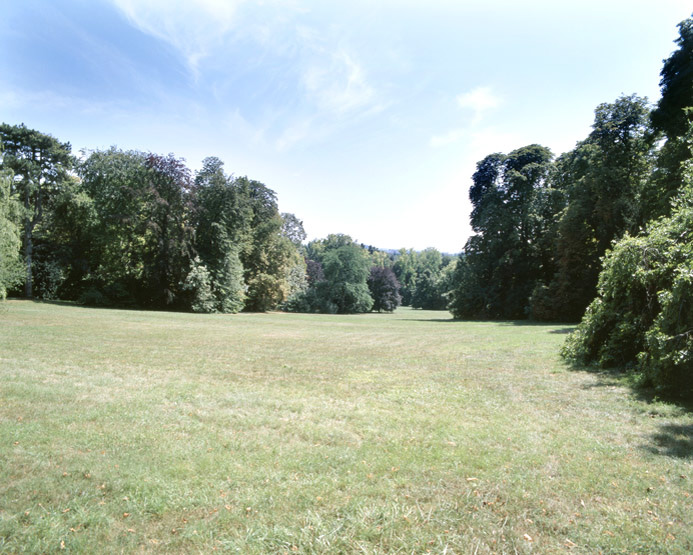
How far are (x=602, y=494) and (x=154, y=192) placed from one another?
35367 millimetres

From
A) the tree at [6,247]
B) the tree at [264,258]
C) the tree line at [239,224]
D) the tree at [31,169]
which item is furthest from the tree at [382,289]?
the tree at [6,247]

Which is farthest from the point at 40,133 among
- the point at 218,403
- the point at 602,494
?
the point at 602,494

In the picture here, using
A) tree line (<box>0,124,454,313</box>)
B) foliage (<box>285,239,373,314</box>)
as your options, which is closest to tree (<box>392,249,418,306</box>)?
foliage (<box>285,239,373,314</box>)

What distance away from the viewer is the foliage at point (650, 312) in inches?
258

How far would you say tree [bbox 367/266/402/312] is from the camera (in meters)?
66.0

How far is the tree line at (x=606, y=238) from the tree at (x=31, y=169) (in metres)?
37.5

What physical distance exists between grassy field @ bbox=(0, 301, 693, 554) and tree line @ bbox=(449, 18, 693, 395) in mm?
1754

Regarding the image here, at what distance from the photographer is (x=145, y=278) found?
33719 mm

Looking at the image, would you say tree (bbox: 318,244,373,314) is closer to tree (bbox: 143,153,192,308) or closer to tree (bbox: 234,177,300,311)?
tree (bbox: 234,177,300,311)

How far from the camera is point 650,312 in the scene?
328 inches

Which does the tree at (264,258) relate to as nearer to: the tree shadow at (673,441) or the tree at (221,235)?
the tree at (221,235)

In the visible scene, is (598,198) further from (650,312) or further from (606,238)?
(650,312)

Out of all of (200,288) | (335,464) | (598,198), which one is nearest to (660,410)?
(335,464)

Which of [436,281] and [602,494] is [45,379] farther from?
[436,281]
